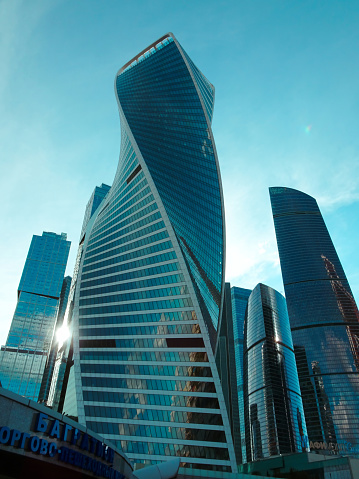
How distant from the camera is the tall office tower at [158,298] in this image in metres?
79.0

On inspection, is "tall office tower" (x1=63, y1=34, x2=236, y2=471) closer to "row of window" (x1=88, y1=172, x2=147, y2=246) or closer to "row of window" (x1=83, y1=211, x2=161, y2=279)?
"row of window" (x1=83, y1=211, x2=161, y2=279)

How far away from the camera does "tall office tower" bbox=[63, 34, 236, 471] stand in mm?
79000

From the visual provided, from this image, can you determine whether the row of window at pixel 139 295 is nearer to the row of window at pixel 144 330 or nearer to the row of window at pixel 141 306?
the row of window at pixel 141 306

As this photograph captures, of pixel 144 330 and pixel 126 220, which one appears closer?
pixel 144 330

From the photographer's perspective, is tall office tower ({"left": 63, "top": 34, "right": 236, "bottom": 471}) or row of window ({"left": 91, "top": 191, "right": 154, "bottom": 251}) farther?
row of window ({"left": 91, "top": 191, "right": 154, "bottom": 251})

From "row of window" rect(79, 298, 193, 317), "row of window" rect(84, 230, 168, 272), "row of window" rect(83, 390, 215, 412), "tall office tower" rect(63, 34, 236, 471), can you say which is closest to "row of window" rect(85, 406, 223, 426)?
"tall office tower" rect(63, 34, 236, 471)

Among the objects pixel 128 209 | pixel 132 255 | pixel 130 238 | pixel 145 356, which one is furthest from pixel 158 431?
pixel 128 209

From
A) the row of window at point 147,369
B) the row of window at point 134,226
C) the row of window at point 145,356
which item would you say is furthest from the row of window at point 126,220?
the row of window at point 147,369

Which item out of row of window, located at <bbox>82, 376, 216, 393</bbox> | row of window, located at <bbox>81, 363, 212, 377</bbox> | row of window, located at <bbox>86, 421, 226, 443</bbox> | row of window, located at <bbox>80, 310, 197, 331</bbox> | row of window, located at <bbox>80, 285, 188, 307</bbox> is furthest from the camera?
row of window, located at <bbox>80, 285, 188, 307</bbox>

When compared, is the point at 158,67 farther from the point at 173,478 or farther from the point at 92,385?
the point at 173,478

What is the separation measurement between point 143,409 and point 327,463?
119 feet

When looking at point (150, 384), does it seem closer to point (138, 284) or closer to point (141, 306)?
point (141, 306)

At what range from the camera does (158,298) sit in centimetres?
9694

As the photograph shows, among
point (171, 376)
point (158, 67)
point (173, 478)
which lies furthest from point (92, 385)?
point (158, 67)
